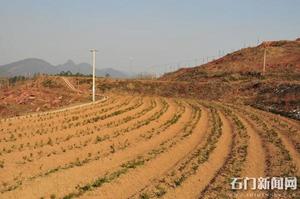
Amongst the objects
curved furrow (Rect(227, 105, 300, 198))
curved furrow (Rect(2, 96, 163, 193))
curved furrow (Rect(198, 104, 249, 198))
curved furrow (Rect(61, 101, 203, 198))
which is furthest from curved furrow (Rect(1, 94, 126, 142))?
curved furrow (Rect(227, 105, 300, 198))

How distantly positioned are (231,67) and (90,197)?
234 ft

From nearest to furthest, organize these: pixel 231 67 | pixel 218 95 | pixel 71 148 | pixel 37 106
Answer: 1. pixel 71 148
2. pixel 37 106
3. pixel 218 95
4. pixel 231 67

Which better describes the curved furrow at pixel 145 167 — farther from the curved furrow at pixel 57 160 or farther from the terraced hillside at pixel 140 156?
Answer: the curved furrow at pixel 57 160

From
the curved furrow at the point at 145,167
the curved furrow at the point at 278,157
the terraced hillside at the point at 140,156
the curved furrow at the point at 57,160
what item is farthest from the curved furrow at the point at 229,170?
the curved furrow at the point at 57,160

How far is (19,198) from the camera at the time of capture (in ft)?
39.1

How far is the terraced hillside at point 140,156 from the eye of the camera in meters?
13.1

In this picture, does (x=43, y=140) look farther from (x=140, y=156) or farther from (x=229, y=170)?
(x=229, y=170)

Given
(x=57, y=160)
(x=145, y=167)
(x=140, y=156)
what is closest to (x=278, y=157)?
(x=140, y=156)

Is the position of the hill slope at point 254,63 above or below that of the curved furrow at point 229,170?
above

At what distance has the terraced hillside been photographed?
13148 millimetres

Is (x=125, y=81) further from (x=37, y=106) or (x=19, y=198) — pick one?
(x=19, y=198)

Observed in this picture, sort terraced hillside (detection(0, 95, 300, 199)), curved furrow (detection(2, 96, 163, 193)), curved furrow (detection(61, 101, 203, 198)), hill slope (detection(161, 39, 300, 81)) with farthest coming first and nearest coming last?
hill slope (detection(161, 39, 300, 81))
curved furrow (detection(2, 96, 163, 193))
terraced hillside (detection(0, 95, 300, 199))
curved furrow (detection(61, 101, 203, 198))

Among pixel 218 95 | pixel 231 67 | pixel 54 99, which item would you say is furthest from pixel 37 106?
pixel 231 67

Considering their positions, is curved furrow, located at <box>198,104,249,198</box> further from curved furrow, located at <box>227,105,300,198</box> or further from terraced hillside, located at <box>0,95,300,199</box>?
curved furrow, located at <box>227,105,300,198</box>
